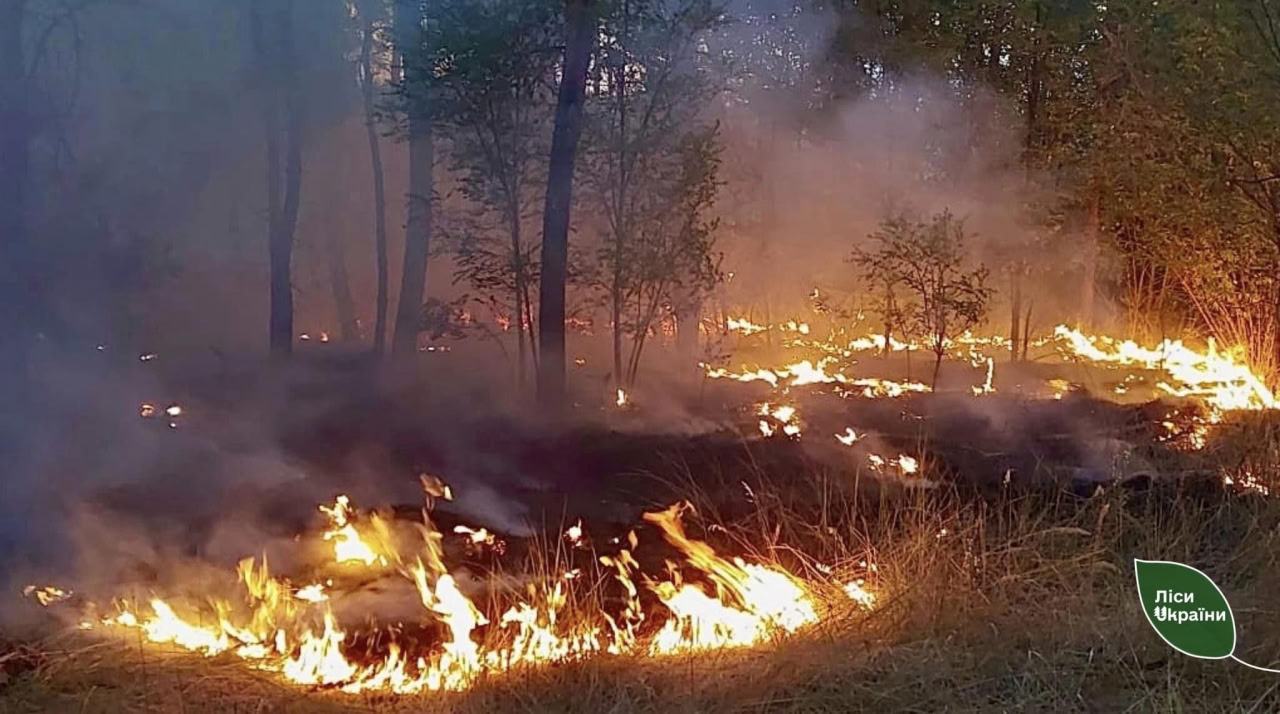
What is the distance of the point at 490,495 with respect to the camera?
527 cm

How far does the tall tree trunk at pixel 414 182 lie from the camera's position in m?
7.48

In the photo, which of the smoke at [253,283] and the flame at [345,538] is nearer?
the flame at [345,538]

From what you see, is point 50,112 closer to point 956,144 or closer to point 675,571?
point 675,571

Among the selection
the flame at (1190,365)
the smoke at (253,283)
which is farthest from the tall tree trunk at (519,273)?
the flame at (1190,365)

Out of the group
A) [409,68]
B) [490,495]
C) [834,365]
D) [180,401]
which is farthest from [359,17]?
[490,495]

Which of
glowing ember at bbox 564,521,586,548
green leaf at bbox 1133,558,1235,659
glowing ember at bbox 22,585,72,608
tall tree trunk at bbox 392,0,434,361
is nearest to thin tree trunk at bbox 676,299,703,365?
tall tree trunk at bbox 392,0,434,361

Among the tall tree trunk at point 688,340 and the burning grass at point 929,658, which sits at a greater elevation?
the tall tree trunk at point 688,340

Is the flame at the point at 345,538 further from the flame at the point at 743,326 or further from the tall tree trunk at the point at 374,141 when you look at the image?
the flame at the point at 743,326

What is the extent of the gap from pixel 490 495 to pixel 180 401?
3.99 meters

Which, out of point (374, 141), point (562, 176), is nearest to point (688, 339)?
point (562, 176)

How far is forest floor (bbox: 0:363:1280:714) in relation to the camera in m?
2.78

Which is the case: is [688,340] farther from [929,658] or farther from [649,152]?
[929,658]

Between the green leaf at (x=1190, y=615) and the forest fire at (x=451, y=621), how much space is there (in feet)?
2.87

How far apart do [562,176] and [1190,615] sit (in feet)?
16.7
